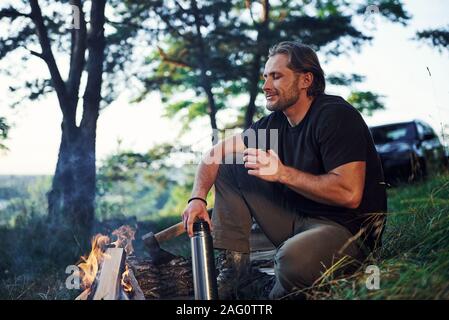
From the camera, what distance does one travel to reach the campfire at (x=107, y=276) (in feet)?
7.55

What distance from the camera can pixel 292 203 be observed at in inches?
99.2

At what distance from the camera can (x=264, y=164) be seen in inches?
84.4

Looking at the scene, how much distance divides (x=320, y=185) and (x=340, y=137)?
227mm

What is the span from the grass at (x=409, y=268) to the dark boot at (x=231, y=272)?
0.47 meters

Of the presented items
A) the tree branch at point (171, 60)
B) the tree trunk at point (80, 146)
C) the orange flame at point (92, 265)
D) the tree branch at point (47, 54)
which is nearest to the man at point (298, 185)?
the orange flame at point (92, 265)

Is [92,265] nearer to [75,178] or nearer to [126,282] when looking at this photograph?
[126,282]

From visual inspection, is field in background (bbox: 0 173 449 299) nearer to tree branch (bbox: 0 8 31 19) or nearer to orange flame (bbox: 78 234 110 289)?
orange flame (bbox: 78 234 110 289)

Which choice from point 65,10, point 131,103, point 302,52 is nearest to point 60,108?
point 65,10

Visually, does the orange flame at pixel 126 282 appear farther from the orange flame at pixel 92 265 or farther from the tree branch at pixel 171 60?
the tree branch at pixel 171 60

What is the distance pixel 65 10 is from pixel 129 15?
1204mm

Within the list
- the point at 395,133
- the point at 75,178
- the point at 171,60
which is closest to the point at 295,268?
the point at 75,178

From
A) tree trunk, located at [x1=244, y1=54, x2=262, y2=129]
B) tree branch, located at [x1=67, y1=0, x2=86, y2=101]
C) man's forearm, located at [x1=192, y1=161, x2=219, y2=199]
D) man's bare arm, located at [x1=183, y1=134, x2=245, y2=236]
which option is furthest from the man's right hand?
tree trunk, located at [x1=244, y1=54, x2=262, y2=129]

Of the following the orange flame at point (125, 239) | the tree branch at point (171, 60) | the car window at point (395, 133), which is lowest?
the orange flame at point (125, 239)

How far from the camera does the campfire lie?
90.7 inches
